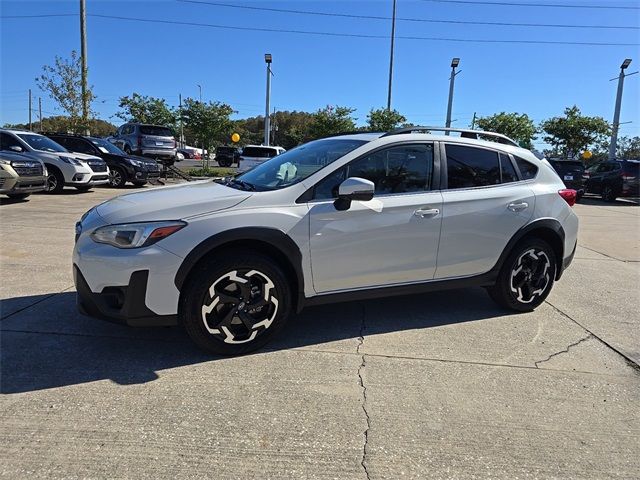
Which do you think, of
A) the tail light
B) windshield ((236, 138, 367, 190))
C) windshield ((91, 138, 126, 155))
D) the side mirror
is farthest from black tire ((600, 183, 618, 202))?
the side mirror

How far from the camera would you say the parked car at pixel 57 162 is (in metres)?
12.9

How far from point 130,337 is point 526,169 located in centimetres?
395

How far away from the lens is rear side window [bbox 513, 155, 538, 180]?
486cm

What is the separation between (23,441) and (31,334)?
1558mm

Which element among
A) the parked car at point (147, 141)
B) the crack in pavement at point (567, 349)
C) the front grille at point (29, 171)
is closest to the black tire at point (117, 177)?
the parked car at point (147, 141)

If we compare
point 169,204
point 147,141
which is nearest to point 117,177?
point 147,141

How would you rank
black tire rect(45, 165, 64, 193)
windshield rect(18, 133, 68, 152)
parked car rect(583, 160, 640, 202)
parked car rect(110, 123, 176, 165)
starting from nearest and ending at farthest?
windshield rect(18, 133, 68, 152) → black tire rect(45, 165, 64, 193) → parked car rect(583, 160, 640, 202) → parked car rect(110, 123, 176, 165)

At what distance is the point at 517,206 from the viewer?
15.2 ft

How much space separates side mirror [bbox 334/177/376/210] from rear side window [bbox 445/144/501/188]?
1.06m

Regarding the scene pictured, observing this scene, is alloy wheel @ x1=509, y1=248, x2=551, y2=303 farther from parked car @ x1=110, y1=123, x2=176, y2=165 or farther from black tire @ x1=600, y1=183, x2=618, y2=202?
parked car @ x1=110, y1=123, x2=176, y2=165

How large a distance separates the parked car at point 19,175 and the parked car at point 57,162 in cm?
128

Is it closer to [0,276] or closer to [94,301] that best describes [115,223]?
[94,301]

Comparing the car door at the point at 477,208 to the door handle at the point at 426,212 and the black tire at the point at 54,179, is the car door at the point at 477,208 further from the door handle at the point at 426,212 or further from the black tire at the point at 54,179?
the black tire at the point at 54,179

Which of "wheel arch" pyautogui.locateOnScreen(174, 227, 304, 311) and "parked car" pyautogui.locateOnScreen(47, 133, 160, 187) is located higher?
"parked car" pyautogui.locateOnScreen(47, 133, 160, 187)
